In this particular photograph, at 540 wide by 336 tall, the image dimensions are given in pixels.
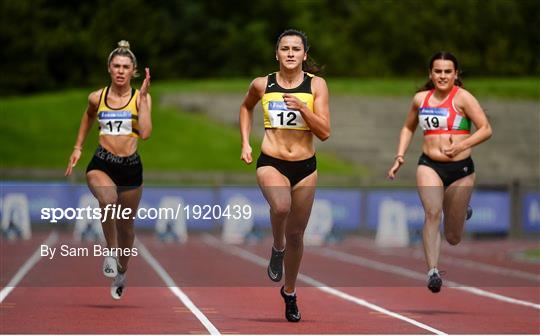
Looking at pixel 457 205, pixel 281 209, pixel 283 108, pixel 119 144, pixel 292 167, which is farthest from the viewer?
pixel 457 205

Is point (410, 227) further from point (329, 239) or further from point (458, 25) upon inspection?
point (458, 25)

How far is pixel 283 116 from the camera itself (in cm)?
1263

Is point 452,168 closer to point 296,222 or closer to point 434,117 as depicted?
point 434,117

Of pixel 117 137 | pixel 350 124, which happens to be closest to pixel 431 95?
pixel 117 137

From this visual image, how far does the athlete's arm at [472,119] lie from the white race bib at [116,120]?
3.06 metres

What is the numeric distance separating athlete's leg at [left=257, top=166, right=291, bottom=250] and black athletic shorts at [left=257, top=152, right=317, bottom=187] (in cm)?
4

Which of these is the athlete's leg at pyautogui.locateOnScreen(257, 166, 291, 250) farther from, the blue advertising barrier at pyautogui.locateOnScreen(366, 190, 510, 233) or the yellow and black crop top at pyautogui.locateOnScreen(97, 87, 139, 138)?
the blue advertising barrier at pyautogui.locateOnScreen(366, 190, 510, 233)

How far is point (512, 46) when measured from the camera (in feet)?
250

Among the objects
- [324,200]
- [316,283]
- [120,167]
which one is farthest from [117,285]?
[324,200]

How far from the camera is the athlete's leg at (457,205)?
46.7ft

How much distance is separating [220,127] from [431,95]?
3782 cm

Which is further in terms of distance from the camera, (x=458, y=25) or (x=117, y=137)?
(x=458, y=25)

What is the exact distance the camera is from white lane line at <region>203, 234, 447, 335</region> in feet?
46.8

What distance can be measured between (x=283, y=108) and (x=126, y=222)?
254cm
